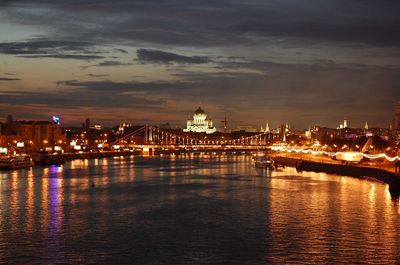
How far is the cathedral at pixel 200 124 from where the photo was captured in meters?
177

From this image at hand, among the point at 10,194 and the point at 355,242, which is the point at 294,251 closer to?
the point at 355,242

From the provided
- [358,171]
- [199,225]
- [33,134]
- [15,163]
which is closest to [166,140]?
[33,134]

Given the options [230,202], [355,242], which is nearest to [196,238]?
[355,242]

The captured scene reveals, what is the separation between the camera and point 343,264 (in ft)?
53.5

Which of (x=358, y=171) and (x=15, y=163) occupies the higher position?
(x=15, y=163)

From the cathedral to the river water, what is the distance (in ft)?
464

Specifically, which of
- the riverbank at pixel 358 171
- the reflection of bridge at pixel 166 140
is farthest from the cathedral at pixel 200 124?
the riverbank at pixel 358 171

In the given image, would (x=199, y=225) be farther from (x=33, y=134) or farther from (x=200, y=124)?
(x=200, y=124)

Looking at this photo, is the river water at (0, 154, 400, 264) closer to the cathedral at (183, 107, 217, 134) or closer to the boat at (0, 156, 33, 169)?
the boat at (0, 156, 33, 169)

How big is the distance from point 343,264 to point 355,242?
2.56 m

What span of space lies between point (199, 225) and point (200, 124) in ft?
520

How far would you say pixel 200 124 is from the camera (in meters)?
180

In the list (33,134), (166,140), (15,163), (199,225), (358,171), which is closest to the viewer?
(199,225)

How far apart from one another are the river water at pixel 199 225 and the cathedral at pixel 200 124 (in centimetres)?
14148
